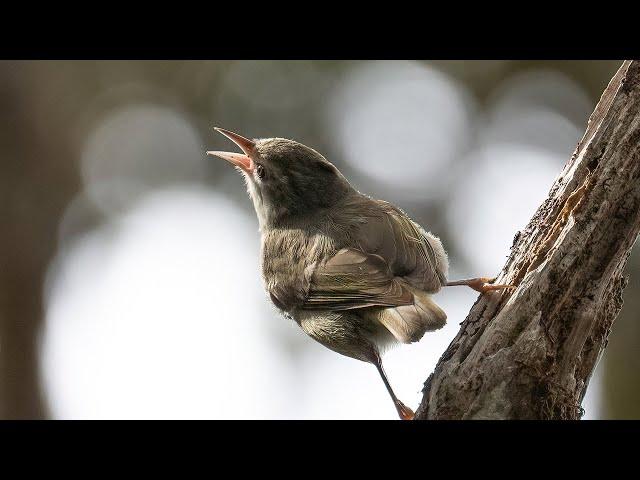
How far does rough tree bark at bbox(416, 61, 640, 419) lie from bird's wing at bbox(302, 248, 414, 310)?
2.22ft

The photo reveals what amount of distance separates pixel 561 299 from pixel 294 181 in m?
2.63

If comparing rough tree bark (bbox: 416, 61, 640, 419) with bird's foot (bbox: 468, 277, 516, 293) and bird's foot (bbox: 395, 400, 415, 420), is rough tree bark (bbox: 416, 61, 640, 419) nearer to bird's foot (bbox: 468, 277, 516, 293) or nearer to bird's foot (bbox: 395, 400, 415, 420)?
bird's foot (bbox: 468, 277, 516, 293)

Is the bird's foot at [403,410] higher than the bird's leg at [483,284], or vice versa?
the bird's leg at [483,284]

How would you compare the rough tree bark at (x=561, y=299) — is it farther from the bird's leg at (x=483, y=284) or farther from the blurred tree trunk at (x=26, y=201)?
the blurred tree trunk at (x=26, y=201)

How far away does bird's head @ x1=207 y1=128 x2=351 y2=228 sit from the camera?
18.9 feet

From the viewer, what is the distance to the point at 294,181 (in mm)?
5789

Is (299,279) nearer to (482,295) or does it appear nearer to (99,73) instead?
(482,295)

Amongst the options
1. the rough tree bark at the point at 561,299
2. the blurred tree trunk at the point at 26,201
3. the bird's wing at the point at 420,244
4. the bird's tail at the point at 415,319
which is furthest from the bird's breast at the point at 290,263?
the blurred tree trunk at the point at 26,201

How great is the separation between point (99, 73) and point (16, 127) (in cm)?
141

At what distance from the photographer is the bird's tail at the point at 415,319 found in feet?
13.0

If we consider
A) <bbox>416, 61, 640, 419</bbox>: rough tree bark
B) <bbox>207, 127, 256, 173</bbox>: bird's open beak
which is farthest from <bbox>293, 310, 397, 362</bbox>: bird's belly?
<bbox>207, 127, 256, 173</bbox>: bird's open beak

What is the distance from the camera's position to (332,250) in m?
5.05
